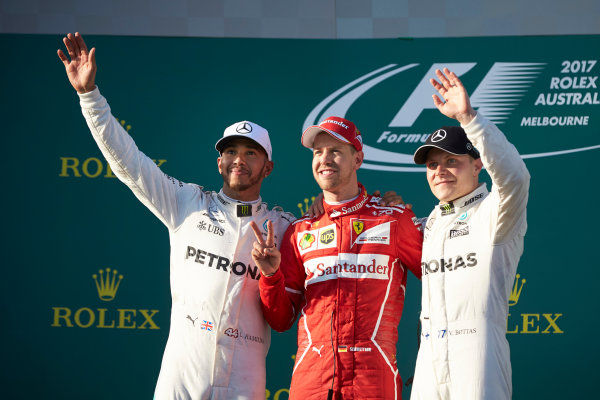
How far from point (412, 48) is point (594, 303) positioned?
1841 millimetres

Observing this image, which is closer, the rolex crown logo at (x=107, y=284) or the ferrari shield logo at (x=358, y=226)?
the ferrari shield logo at (x=358, y=226)

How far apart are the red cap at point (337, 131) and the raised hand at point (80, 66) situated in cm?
84

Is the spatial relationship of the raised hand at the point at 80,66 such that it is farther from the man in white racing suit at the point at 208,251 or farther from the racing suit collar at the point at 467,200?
the racing suit collar at the point at 467,200

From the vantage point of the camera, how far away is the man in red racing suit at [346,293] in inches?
84.4

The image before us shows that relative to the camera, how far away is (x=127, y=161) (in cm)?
241

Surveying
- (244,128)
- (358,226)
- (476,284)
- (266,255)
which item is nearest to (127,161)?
(244,128)

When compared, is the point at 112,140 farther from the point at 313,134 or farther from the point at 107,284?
the point at 107,284

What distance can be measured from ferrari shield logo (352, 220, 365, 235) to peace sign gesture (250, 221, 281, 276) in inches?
12.8

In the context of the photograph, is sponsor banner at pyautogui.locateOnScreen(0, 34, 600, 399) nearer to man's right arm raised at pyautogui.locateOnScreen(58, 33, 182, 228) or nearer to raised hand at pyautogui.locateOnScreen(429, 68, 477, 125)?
man's right arm raised at pyautogui.locateOnScreen(58, 33, 182, 228)

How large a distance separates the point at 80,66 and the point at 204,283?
0.96 meters

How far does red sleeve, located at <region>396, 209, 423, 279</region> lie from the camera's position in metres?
2.32

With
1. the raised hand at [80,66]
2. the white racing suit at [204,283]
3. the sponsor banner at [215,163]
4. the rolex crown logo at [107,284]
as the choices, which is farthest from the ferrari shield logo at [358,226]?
the rolex crown logo at [107,284]

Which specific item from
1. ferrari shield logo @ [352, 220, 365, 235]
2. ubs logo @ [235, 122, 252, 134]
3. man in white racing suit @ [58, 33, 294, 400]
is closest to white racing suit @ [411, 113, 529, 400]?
ferrari shield logo @ [352, 220, 365, 235]

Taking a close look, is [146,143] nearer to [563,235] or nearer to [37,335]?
[37,335]
